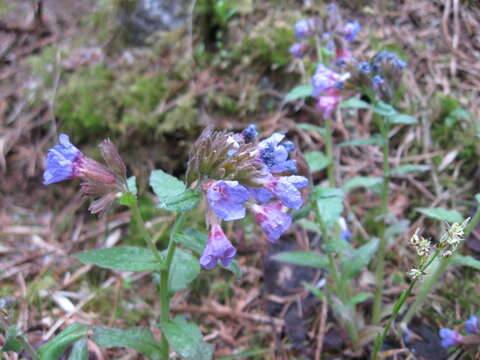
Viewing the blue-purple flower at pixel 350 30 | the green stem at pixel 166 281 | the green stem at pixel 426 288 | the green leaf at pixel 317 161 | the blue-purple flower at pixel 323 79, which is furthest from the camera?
the blue-purple flower at pixel 350 30

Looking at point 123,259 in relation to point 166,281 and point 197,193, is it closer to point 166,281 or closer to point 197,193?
point 166,281

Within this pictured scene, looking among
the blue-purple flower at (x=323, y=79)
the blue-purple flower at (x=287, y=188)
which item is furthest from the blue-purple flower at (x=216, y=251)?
the blue-purple flower at (x=323, y=79)

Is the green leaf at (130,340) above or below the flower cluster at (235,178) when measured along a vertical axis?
below

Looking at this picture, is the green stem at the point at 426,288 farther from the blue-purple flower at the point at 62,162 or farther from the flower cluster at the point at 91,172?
the blue-purple flower at the point at 62,162

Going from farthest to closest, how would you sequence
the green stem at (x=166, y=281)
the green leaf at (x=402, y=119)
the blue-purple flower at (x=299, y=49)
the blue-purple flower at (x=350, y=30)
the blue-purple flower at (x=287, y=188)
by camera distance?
the blue-purple flower at (x=299, y=49) < the blue-purple flower at (x=350, y=30) < the green leaf at (x=402, y=119) < the green stem at (x=166, y=281) < the blue-purple flower at (x=287, y=188)

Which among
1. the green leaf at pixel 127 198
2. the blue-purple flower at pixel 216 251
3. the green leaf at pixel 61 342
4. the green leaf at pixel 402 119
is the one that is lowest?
the green leaf at pixel 61 342

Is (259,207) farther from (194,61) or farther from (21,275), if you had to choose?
(194,61)

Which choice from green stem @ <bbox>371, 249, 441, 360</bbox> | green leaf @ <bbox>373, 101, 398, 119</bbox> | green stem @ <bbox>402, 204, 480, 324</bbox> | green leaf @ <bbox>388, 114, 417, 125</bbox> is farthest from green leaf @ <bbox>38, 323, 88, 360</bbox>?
green leaf @ <bbox>388, 114, 417, 125</bbox>
